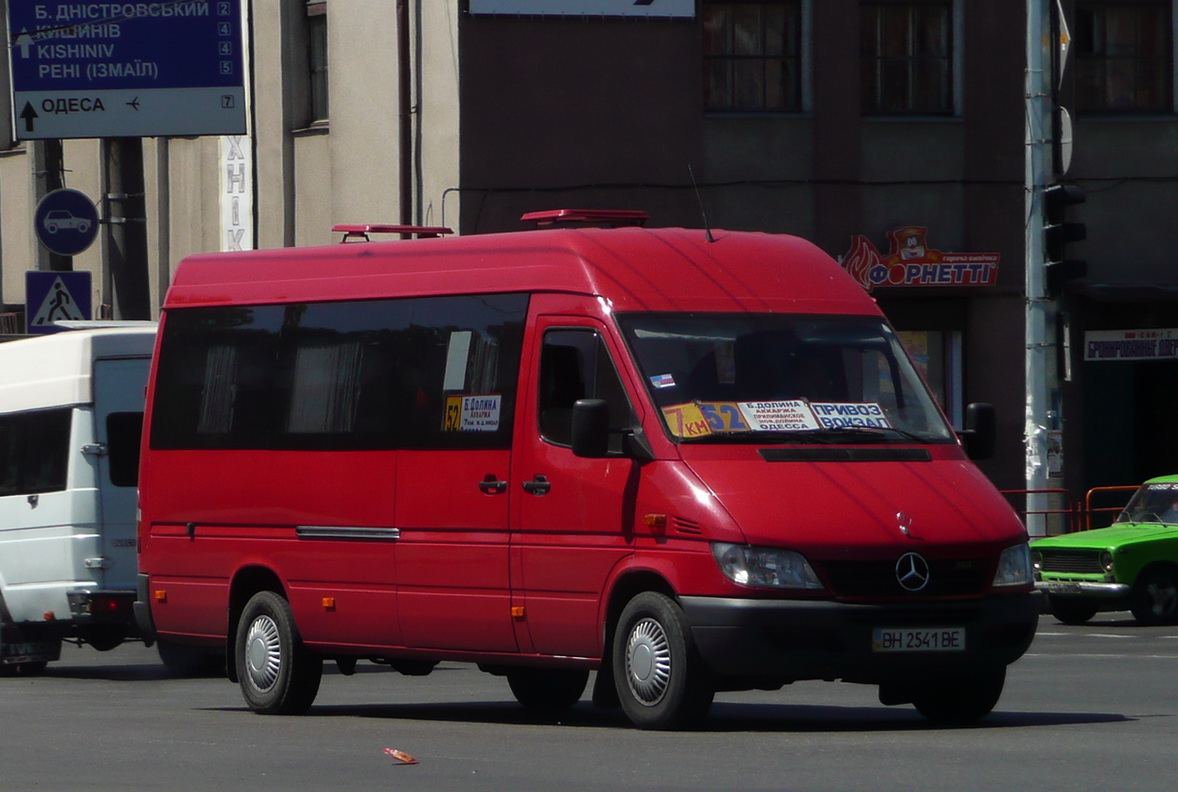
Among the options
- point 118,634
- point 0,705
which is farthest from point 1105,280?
point 0,705

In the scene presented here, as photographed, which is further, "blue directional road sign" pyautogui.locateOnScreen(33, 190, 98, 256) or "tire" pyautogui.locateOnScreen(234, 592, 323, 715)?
"blue directional road sign" pyautogui.locateOnScreen(33, 190, 98, 256)

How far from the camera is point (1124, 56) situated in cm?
2883

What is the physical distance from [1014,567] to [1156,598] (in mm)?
10968

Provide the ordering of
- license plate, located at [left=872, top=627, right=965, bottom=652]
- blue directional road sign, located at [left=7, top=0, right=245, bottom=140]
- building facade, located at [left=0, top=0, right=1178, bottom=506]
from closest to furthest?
license plate, located at [left=872, top=627, right=965, bottom=652], blue directional road sign, located at [left=7, top=0, right=245, bottom=140], building facade, located at [left=0, top=0, right=1178, bottom=506]

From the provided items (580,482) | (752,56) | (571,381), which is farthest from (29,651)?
(752,56)

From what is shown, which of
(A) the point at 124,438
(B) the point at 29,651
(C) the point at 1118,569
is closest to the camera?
(A) the point at 124,438

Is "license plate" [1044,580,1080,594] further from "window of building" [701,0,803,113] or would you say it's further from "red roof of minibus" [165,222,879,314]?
"red roof of minibus" [165,222,879,314]

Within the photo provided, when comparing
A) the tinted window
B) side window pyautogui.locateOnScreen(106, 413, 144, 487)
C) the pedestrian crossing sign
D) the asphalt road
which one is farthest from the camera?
the pedestrian crossing sign

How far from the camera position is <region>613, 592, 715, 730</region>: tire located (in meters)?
11.1

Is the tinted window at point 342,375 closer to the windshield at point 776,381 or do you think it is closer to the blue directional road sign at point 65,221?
the windshield at point 776,381

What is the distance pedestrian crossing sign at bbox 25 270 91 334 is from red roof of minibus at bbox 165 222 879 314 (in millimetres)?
11410

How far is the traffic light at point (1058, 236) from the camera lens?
2340cm

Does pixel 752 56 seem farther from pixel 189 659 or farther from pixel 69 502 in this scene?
pixel 189 659

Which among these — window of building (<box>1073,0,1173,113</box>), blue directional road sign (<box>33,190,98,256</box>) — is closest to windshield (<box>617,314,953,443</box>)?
blue directional road sign (<box>33,190,98,256</box>)
